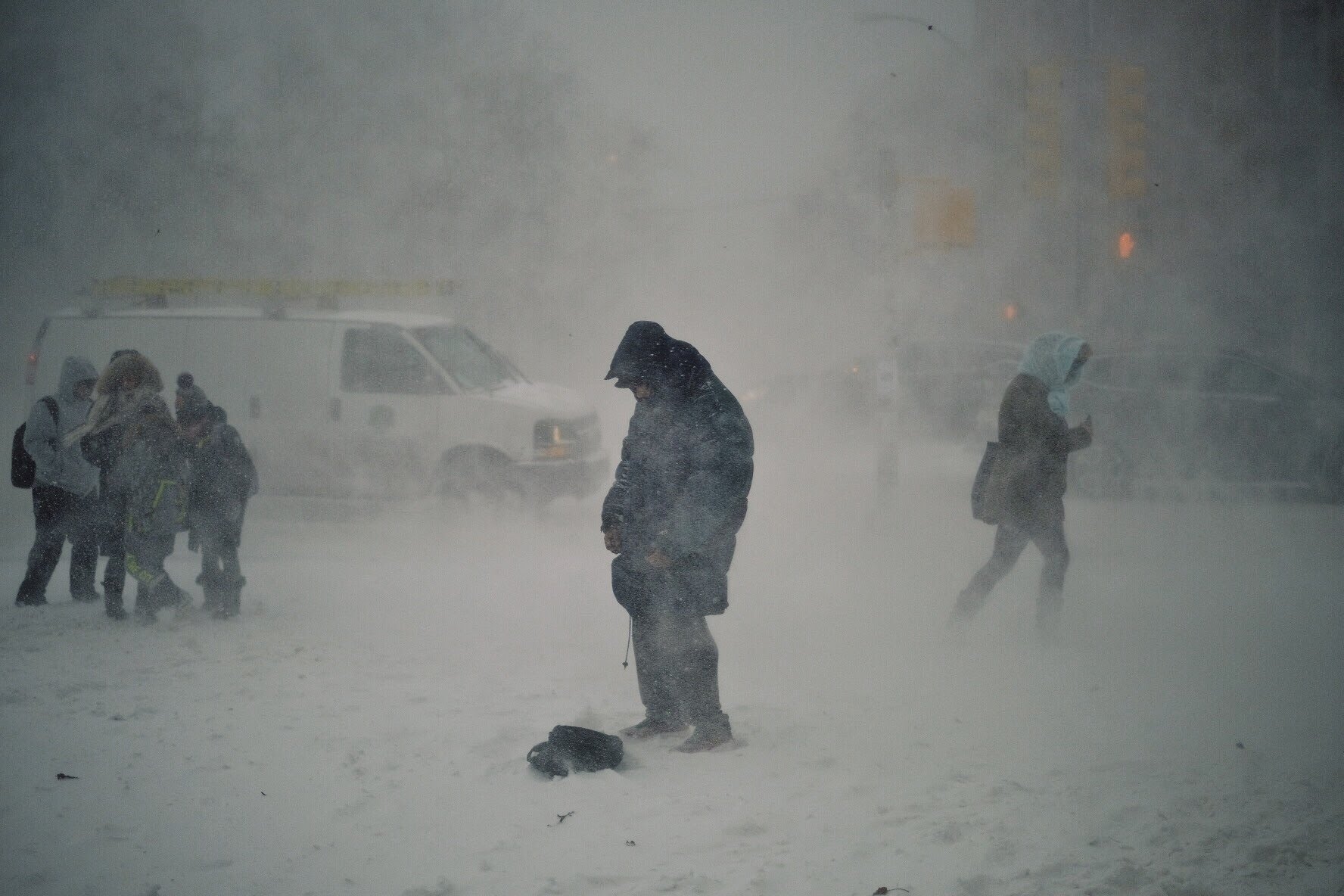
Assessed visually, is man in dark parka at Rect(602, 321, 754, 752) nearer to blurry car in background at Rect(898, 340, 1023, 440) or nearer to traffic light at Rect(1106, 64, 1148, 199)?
traffic light at Rect(1106, 64, 1148, 199)

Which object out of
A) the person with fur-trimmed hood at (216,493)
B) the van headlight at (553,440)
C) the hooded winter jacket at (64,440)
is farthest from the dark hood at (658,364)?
the van headlight at (553,440)

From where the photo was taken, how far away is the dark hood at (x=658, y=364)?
3.51m

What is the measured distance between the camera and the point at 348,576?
675 centimetres

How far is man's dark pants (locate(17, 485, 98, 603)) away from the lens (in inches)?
221

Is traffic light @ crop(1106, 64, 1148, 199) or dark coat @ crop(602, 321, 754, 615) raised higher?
traffic light @ crop(1106, 64, 1148, 199)

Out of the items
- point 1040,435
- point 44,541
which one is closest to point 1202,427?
point 1040,435

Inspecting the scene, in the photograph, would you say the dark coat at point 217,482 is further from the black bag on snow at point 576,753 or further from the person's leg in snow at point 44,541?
the black bag on snow at point 576,753

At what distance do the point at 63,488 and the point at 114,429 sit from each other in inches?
18.2

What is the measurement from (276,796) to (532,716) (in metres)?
1.00

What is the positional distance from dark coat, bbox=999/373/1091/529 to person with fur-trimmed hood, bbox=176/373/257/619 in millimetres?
3692

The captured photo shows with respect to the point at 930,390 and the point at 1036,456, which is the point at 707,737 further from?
the point at 930,390

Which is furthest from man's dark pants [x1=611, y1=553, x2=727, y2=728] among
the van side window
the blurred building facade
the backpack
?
the blurred building facade

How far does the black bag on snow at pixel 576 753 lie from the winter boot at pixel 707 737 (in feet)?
0.91

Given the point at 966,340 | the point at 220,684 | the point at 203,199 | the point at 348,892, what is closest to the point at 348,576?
the point at 220,684
